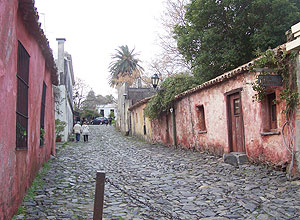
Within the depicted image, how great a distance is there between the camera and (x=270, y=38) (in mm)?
13688

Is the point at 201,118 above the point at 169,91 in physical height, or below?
below

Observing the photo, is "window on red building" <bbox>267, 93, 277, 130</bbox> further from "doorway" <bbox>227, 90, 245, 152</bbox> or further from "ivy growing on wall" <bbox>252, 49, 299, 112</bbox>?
"doorway" <bbox>227, 90, 245, 152</bbox>

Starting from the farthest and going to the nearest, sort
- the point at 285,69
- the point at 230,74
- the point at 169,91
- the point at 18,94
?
the point at 169,91 → the point at 230,74 → the point at 285,69 → the point at 18,94

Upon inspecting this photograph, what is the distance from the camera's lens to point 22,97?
5.91 meters

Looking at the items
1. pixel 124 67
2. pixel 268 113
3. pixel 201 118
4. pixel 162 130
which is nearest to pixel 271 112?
pixel 268 113

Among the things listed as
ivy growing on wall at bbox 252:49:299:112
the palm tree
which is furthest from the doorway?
the palm tree

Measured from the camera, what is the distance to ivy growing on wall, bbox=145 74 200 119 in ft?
51.8

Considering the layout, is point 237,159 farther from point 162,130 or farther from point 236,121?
point 162,130

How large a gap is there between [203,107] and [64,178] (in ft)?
23.2

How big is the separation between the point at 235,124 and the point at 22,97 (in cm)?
713

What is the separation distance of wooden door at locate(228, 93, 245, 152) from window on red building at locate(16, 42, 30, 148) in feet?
21.5

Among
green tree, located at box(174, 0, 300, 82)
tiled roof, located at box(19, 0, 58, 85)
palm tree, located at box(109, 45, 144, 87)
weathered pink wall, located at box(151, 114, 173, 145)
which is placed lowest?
weathered pink wall, located at box(151, 114, 173, 145)

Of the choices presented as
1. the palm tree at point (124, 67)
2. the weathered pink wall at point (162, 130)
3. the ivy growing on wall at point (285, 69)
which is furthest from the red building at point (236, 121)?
the palm tree at point (124, 67)

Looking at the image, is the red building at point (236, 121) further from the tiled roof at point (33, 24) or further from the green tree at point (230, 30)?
the tiled roof at point (33, 24)
